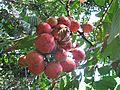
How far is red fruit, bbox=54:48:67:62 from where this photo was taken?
1.24 metres

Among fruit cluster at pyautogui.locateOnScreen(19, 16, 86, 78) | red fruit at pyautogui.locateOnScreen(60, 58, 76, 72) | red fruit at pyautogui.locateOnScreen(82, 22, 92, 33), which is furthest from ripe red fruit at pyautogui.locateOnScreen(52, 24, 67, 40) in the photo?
red fruit at pyautogui.locateOnScreen(82, 22, 92, 33)

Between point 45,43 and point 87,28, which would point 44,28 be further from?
point 87,28

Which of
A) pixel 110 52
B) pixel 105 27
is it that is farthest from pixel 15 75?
pixel 110 52

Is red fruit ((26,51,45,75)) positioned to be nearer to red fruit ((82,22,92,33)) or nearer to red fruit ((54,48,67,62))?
red fruit ((54,48,67,62))

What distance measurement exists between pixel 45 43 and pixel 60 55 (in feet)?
0.24

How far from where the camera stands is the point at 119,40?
115 cm

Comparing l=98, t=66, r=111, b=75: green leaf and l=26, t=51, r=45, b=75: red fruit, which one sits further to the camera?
l=98, t=66, r=111, b=75: green leaf

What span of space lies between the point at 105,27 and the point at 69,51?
0.64 ft

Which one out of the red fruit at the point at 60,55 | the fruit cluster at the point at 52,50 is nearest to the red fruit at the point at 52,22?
the fruit cluster at the point at 52,50

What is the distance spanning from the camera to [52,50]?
126 centimetres

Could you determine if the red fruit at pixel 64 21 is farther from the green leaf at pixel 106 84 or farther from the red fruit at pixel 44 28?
the green leaf at pixel 106 84

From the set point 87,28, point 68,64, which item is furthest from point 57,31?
point 87,28

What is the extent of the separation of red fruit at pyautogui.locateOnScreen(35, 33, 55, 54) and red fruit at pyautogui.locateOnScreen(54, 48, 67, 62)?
32 mm

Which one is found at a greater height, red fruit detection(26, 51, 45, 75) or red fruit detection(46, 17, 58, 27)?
red fruit detection(46, 17, 58, 27)
